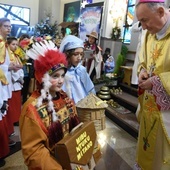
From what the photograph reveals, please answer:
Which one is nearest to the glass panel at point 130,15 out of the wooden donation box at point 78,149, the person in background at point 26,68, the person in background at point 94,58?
the person in background at point 94,58

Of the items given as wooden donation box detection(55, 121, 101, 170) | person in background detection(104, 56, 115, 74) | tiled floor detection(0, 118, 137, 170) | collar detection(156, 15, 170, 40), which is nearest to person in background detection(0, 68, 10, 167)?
tiled floor detection(0, 118, 137, 170)

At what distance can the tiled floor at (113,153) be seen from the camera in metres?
2.39

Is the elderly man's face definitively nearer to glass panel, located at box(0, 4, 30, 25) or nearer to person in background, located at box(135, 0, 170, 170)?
person in background, located at box(135, 0, 170, 170)

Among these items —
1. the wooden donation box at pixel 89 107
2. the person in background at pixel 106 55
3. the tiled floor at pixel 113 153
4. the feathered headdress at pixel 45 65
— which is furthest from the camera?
the person in background at pixel 106 55

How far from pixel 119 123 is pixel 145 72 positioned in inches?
85.9

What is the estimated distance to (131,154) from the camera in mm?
2785

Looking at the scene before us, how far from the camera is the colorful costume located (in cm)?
151

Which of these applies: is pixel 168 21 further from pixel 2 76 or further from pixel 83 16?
pixel 83 16

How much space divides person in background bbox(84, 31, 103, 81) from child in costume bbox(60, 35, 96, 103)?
2.80 metres

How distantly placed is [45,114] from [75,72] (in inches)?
29.4

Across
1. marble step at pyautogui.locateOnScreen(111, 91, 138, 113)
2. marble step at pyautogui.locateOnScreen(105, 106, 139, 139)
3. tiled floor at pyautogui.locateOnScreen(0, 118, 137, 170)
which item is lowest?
tiled floor at pyautogui.locateOnScreen(0, 118, 137, 170)

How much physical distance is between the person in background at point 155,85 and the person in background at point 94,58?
2.93m

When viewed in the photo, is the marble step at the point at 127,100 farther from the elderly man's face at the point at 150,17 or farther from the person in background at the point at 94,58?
the elderly man's face at the point at 150,17

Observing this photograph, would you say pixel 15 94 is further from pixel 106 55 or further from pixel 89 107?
pixel 106 55
